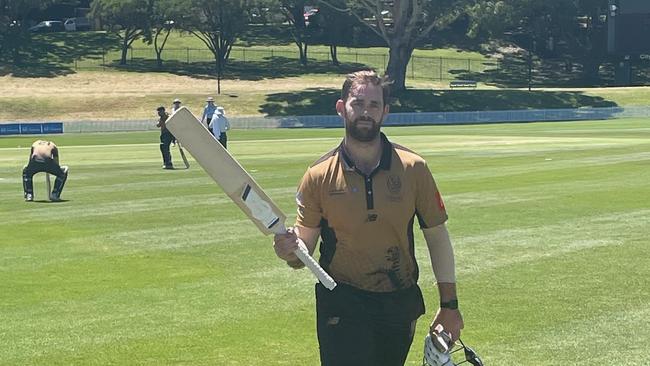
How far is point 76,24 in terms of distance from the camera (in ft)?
378

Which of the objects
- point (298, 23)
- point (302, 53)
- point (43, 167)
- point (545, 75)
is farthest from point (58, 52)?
point (43, 167)

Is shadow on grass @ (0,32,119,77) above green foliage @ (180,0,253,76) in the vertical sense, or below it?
below

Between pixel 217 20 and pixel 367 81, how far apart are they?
9093 centimetres

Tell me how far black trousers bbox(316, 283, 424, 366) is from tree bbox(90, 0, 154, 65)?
93.0m

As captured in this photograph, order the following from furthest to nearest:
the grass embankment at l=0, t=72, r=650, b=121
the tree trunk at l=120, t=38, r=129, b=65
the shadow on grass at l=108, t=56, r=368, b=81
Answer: the tree trunk at l=120, t=38, r=129, b=65
the shadow on grass at l=108, t=56, r=368, b=81
the grass embankment at l=0, t=72, r=650, b=121

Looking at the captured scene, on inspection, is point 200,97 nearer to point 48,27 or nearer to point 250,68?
point 250,68

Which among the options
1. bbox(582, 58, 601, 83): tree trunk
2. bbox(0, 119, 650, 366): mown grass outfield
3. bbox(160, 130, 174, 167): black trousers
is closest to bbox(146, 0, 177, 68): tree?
bbox(582, 58, 601, 83): tree trunk

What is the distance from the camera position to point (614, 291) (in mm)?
12289

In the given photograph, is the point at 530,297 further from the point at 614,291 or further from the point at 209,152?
the point at 209,152

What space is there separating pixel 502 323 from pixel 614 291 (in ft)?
6.77

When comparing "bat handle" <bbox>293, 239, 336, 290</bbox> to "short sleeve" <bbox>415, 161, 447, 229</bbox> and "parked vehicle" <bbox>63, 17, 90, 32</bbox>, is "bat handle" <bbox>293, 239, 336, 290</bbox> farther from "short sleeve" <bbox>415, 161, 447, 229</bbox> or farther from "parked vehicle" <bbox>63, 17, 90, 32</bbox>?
"parked vehicle" <bbox>63, 17, 90, 32</bbox>

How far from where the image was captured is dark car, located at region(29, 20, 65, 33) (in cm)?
11094

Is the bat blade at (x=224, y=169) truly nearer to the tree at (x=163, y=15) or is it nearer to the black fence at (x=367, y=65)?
the tree at (x=163, y=15)

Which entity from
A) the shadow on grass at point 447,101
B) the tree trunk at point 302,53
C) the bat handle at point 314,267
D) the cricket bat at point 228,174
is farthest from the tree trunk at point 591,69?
the cricket bat at point 228,174
